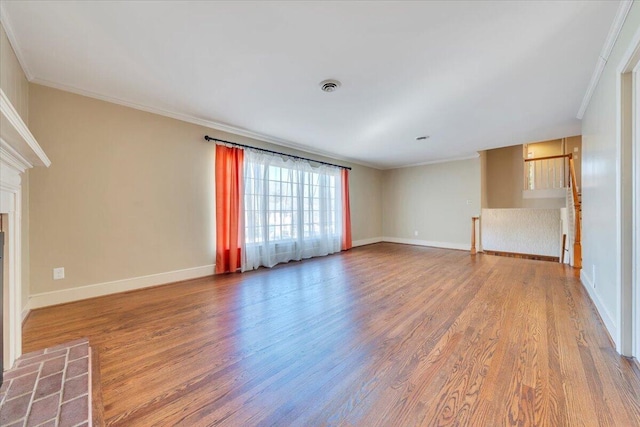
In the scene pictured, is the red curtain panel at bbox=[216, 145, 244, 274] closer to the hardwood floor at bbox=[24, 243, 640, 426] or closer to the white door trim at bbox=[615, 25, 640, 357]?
the hardwood floor at bbox=[24, 243, 640, 426]

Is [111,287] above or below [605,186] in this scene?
below

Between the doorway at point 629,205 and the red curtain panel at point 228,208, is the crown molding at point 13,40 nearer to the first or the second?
the red curtain panel at point 228,208

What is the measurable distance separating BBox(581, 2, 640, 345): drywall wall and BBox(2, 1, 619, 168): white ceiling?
0.22 m

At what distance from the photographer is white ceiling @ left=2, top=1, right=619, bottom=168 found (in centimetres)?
165

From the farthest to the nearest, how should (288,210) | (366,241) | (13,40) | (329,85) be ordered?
(366,241) < (288,210) < (329,85) < (13,40)

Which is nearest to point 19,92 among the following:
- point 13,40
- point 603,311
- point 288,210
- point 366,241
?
point 13,40

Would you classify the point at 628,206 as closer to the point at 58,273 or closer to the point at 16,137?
the point at 16,137

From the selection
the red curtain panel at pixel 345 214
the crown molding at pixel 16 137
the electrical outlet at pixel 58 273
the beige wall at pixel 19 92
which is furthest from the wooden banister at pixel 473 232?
the beige wall at pixel 19 92

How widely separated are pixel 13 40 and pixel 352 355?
11.3 feet

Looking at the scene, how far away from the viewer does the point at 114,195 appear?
290 cm

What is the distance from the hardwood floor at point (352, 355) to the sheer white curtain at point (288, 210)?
1.19 m

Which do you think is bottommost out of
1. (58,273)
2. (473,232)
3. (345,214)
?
(58,273)

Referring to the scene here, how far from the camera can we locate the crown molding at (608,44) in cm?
161

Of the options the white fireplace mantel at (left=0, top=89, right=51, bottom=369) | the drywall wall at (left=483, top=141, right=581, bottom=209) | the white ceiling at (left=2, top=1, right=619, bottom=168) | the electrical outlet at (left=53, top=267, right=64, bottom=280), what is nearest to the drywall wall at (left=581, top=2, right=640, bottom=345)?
the white ceiling at (left=2, top=1, right=619, bottom=168)
